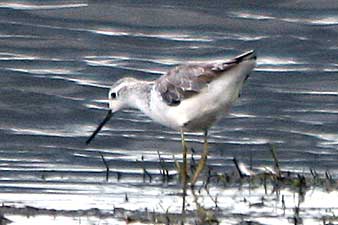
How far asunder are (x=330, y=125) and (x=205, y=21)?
3.92m

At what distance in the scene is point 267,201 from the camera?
8.17 m

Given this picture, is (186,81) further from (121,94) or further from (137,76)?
(137,76)

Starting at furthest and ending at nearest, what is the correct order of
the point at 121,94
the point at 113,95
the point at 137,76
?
1. the point at 137,76
2. the point at 113,95
3. the point at 121,94

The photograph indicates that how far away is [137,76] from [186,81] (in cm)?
483

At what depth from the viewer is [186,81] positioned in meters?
9.15

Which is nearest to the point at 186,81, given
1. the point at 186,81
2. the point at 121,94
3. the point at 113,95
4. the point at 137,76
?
the point at 186,81

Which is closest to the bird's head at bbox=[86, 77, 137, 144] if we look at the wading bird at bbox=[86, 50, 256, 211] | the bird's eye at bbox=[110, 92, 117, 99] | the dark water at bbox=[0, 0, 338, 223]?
the bird's eye at bbox=[110, 92, 117, 99]

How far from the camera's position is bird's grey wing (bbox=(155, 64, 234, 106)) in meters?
9.03

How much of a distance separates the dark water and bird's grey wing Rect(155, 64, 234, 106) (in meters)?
0.65

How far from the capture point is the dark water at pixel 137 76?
1030 cm

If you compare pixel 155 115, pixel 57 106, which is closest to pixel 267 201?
pixel 155 115

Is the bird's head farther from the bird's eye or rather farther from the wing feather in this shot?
the wing feather

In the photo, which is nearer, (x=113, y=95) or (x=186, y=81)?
(x=186, y=81)

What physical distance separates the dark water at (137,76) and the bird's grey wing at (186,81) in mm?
648
